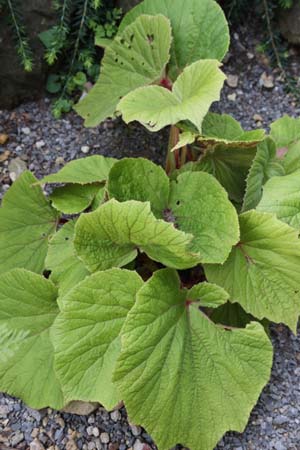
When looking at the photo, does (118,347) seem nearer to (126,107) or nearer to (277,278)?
(277,278)

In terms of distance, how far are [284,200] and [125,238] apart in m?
0.48

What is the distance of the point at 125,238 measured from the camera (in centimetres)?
174

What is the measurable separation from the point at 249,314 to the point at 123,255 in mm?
Answer: 484

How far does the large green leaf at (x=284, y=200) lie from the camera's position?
5.89 feet

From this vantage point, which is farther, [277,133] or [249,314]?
[277,133]

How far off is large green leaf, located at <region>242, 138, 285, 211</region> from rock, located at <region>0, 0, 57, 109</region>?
3.44 ft

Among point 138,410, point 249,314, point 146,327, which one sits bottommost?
point 249,314

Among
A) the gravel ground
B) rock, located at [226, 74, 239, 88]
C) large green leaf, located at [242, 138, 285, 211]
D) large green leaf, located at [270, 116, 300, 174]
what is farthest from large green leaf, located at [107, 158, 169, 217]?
rock, located at [226, 74, 239, 88]

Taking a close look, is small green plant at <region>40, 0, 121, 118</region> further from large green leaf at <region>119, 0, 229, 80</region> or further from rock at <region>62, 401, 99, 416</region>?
rock at <region>62, 401, 99, 416</region>

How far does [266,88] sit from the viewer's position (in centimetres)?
270

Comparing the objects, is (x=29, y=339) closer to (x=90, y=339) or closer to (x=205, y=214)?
(x=90, y=339)

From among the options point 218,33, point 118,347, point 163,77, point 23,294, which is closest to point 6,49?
point 163,77

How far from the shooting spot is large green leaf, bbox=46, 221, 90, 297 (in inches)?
73.7

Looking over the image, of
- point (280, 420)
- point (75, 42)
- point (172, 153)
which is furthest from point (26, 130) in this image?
point (280, 420)
